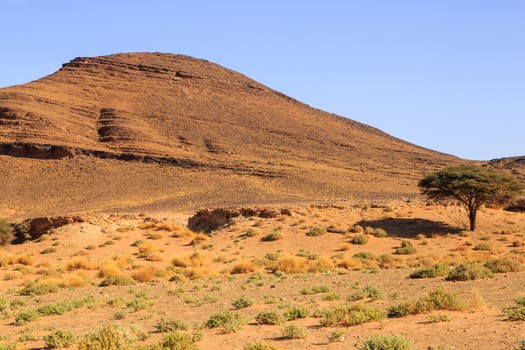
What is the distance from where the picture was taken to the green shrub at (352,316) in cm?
1031

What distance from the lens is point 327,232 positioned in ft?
111

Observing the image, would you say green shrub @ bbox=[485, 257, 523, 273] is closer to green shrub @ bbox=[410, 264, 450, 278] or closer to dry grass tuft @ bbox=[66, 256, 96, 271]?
green shrub @ bbox=[410, 264, 450, 278]

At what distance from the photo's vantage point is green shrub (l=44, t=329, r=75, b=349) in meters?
9.95

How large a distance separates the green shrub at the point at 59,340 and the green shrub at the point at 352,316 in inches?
178

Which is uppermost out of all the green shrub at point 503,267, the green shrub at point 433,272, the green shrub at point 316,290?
the green shrub at point 503,267

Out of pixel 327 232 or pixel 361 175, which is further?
pixel 361 175

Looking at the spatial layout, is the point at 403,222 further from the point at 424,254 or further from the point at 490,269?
the point at 490,269

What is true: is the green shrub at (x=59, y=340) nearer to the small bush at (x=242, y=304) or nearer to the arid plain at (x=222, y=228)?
the arid plain at (x=222, y=228)

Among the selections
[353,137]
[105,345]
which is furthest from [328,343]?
[353,137]

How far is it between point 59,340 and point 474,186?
28.6m

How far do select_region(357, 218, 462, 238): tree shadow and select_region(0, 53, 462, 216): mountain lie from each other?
59.3ft

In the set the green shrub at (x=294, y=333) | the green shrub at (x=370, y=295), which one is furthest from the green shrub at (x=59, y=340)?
the green shrub at (x=370, y=295)

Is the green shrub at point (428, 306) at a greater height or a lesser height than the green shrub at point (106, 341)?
greater

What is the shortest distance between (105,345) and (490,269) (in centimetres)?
1249
